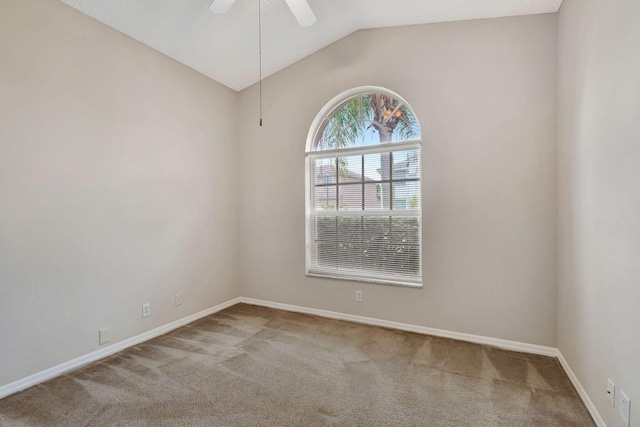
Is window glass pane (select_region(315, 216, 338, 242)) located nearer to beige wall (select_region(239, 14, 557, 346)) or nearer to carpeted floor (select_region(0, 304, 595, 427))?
beige wall (select_region(239, 14, 557, 346))

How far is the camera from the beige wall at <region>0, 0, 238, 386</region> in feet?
6.66

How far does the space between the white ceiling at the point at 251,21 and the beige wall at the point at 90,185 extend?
7.4 inches

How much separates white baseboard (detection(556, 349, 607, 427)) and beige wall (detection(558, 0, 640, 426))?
0.16 ft

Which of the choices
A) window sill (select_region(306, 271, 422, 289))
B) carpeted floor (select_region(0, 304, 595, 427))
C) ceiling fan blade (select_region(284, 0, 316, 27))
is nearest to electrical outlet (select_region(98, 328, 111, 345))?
carpeted floor (select_region(0, 304, 595, 427))

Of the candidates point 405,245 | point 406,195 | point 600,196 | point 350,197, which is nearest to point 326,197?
point 350,197

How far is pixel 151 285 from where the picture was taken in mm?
2912

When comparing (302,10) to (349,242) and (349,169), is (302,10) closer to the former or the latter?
(349,169)

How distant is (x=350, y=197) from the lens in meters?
3.42

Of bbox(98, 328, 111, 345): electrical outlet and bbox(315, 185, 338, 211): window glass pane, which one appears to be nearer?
bbox(98, 328, 111, 345): electrical outlet

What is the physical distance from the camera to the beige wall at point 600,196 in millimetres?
1377

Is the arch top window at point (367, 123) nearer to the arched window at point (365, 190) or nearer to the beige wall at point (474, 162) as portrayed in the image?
the arched window at point (365, 190)

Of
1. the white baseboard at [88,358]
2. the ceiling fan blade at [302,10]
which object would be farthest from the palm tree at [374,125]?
the white baseboard at [88,358]

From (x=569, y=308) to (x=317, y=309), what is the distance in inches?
91.9

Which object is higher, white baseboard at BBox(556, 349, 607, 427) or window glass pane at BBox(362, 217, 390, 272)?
window glass pane at BBox(362, 217, 390, 272)
